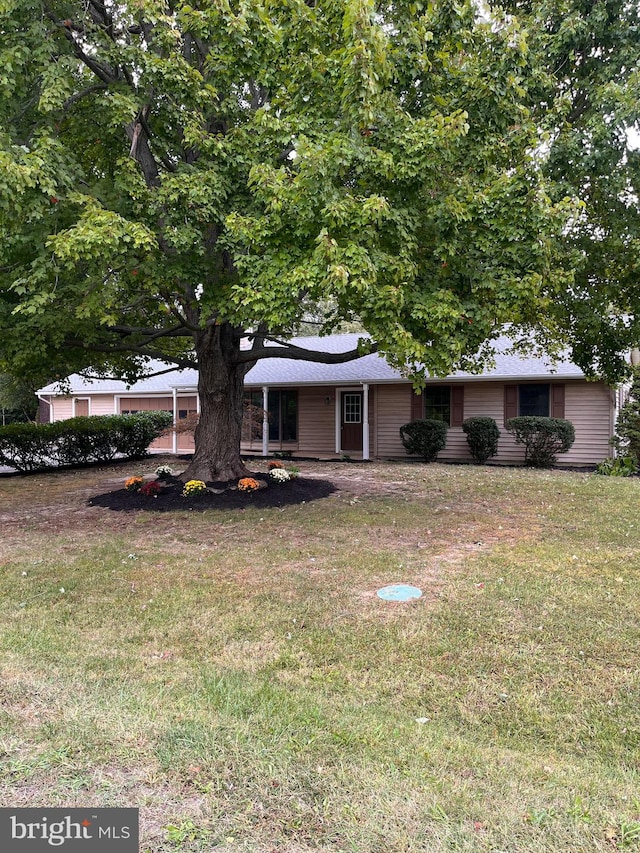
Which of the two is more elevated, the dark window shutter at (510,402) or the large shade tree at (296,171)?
the large shade tree at (296,171)

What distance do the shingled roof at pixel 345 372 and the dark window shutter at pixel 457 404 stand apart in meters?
0.43

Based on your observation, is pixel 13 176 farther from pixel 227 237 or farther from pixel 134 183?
pixel 227 237

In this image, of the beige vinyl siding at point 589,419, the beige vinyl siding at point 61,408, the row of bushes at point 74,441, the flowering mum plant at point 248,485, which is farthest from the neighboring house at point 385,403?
the beige vinyl siding at point 61,408

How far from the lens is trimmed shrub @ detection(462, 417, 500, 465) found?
15.3 meters

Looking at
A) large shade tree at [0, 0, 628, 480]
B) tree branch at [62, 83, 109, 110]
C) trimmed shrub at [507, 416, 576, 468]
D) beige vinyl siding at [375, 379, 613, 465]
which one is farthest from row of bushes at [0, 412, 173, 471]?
trimmed shrub at [507, 416, 576, 468]

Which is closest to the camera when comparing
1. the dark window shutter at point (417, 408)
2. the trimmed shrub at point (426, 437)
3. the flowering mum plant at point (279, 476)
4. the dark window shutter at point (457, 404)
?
the flowering mum plant at point (279, 476)

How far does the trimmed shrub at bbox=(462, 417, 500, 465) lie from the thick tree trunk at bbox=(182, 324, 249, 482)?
7.22 meters

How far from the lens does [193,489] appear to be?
978cm

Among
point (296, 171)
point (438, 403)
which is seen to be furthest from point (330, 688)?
point (438, 403)

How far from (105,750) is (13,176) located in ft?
17.1

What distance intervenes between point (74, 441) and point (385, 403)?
29.8ft

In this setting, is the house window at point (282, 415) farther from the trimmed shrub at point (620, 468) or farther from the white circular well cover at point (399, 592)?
the white circular well cover at point (399, 592)

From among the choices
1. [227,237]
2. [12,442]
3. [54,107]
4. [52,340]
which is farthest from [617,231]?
[12,442]

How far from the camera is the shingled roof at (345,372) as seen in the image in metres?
15.0
